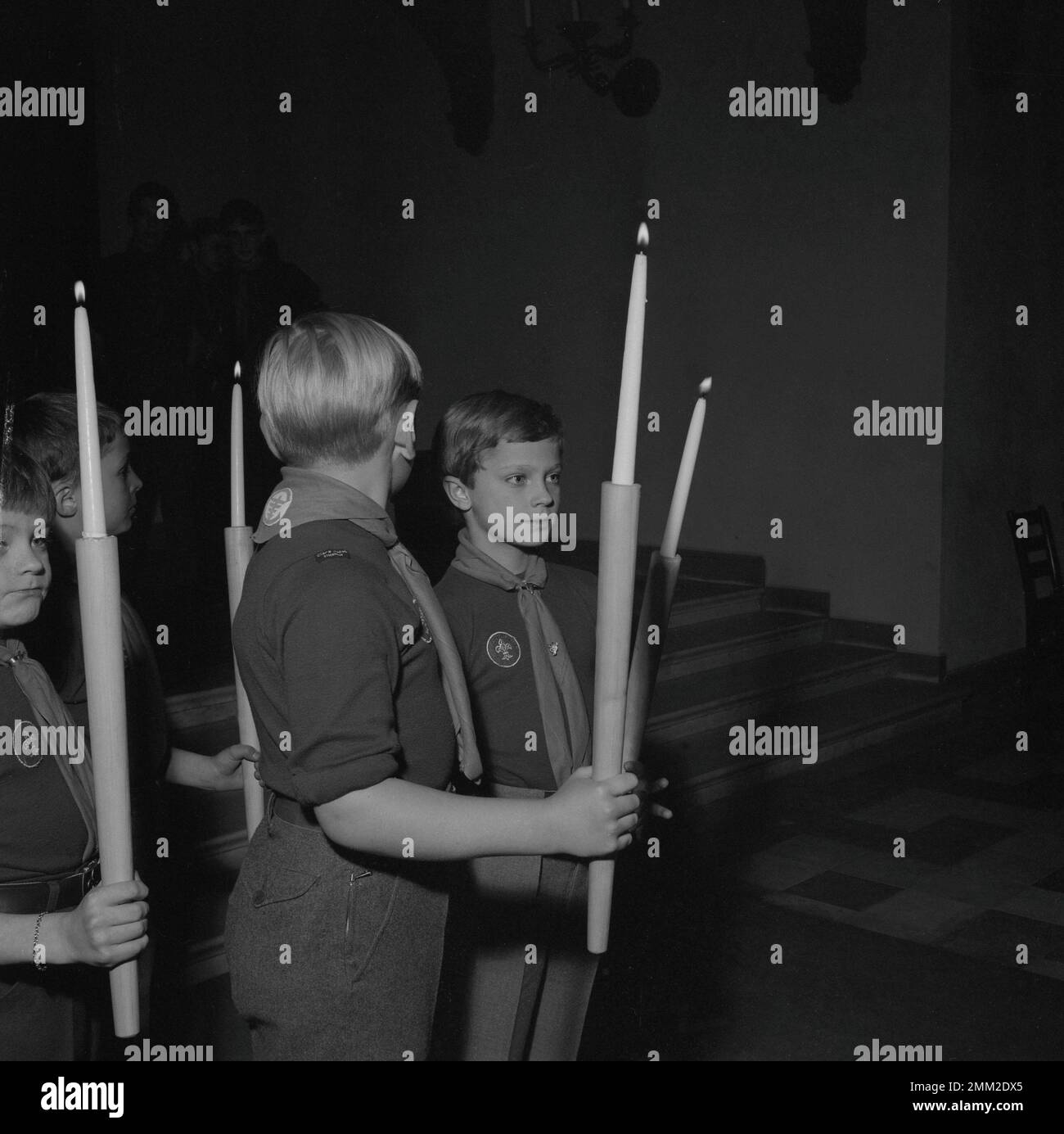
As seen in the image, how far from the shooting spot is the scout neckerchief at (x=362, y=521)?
1.10 meters

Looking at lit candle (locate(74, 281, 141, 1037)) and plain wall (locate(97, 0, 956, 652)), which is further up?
plain wall (locate(97, 0, 956, 652))

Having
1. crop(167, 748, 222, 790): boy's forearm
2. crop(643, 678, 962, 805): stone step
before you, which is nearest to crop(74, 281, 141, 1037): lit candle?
crop(167, 748, 222, 790): boy's forearm

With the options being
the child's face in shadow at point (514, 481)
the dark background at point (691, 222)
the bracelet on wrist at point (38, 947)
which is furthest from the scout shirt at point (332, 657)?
the dark background at point (691, 222)

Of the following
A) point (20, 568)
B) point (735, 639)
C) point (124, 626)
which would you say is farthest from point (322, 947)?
point (735, 639)

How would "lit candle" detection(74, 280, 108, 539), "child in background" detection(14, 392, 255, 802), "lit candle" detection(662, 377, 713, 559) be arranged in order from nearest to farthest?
"lit candle" detection(74, 280, 108, 539)
"lit candle" detection(662, 377, 713, 559)
"child in background" detection(14, 392, 255, 802)

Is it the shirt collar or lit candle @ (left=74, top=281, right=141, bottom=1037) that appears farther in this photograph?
the shirt collar

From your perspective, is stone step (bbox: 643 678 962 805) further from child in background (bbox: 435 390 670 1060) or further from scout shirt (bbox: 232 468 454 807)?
scout shirt (bbox: 232 468 454 807)

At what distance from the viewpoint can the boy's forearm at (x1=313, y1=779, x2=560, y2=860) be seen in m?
0.95

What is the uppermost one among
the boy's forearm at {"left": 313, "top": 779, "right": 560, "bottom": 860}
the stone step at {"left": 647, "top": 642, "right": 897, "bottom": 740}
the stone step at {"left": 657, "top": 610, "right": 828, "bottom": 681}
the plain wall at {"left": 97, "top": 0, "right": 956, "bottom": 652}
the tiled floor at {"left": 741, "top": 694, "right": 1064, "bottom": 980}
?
the plain wall at {"left": 97, "top": 0, "right": 956, "bottom": 652}

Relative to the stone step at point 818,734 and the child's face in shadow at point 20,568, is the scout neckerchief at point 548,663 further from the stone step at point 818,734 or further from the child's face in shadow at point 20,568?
the stone step at point 818,734

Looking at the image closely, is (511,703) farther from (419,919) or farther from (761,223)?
(761,223)

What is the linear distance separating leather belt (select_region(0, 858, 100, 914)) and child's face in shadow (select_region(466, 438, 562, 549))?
2.34 ft

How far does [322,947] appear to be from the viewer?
3.71 ft

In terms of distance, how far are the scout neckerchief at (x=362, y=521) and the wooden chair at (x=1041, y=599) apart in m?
4.08
